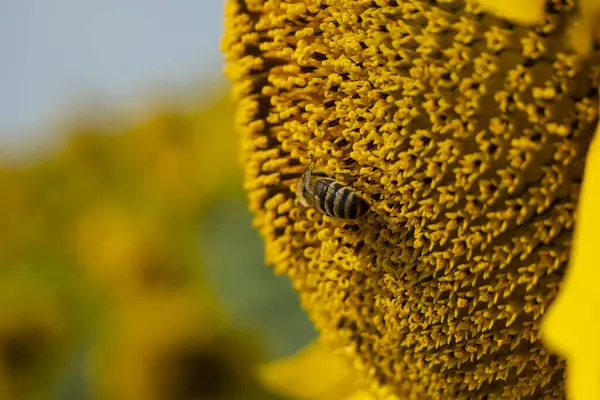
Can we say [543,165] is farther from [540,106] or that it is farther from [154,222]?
[154,222]

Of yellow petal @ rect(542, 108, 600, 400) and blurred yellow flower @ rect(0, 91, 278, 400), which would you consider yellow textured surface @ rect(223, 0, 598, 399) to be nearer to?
yellow petal @ rect(542, 108, 600, 400)

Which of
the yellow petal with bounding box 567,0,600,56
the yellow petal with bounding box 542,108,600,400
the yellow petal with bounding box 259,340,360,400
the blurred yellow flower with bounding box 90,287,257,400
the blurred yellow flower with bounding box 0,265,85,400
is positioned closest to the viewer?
the yellow petal with bounding box 542,108,600,400

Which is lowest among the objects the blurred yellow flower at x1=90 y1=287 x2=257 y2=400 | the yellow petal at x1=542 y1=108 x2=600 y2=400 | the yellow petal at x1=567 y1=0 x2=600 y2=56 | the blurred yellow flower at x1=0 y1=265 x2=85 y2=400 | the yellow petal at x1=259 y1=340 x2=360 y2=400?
the yellow petal at x1=542 y1=108 x2=600 y2=400

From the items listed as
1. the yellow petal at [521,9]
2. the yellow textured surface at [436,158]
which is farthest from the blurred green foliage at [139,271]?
the yellow petal at [521,9]

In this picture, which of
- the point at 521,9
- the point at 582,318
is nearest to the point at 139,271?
the point at 521,9

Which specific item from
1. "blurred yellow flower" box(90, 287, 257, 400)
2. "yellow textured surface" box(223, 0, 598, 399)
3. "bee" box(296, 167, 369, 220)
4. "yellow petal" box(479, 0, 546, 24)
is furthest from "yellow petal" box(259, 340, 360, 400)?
"blurred yellow flower" box(90, 287, 257, 400)

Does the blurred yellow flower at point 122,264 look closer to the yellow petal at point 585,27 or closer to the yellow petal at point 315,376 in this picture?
the yellow petal at point 315,376
